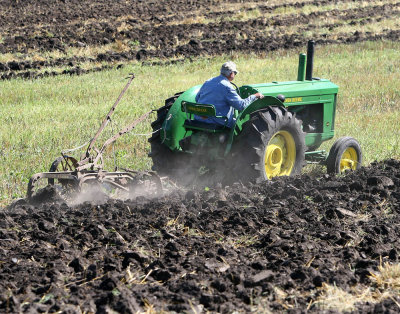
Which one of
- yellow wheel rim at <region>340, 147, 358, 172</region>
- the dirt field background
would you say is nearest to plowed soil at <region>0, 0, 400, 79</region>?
yellow wheel rim at <region>340, 147, 358, 172</region>

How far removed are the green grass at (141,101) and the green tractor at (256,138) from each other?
0.99 m

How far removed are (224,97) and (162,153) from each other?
1189 millimetres

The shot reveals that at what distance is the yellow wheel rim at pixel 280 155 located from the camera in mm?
8016

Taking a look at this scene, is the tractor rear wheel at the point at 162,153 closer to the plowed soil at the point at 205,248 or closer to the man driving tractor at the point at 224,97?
the man driving tractor at the point at 224,97

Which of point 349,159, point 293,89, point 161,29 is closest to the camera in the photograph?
point 293,89

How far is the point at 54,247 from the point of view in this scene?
226 inches

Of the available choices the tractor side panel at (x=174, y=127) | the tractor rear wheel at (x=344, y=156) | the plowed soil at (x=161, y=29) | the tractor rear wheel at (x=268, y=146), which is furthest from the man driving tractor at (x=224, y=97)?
the plowed soil at (x=161, y=29)

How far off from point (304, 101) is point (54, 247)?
4.24 meters

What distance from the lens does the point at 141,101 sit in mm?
13664

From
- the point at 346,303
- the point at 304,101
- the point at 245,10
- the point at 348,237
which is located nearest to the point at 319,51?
the point at 245,10

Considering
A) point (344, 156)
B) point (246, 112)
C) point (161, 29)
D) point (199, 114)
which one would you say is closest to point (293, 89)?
point (344, 156)

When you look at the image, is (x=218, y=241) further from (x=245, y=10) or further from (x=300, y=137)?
(x=245, y=10)

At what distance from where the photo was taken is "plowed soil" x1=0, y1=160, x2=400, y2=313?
467 cm

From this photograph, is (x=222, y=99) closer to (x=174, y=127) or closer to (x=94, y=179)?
(x=174, y=127)
